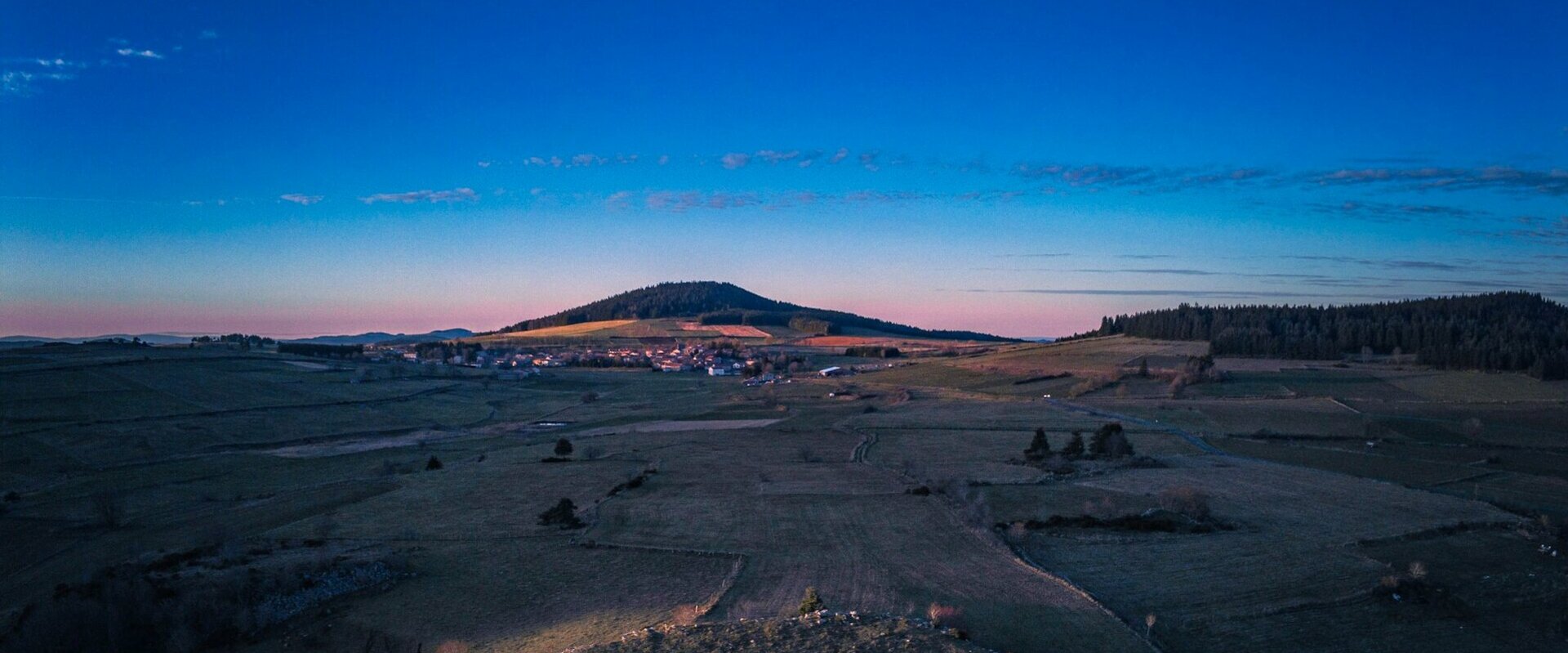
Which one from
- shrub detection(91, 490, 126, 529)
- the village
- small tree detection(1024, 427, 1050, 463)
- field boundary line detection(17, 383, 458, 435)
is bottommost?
shrub detection(91, 490, 126, 529)

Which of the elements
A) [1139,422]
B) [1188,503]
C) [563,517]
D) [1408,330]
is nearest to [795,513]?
[563,517]

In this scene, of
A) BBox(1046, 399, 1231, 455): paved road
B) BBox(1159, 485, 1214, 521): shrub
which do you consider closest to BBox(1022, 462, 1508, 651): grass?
BBox(1159, 485, 1214, 521): shrub

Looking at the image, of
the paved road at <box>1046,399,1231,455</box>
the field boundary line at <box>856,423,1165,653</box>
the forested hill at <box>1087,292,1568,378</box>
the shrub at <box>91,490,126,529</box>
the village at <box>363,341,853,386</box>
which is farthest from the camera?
the village at <box>363,341,853,386</box>

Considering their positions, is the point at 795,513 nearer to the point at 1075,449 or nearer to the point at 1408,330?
the point at 1075,449

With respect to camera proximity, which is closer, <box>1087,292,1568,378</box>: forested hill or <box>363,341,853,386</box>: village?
<box>1087,292,1568,378</box>: forested hill

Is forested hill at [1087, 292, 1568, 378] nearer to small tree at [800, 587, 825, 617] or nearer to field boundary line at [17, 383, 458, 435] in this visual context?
small tree at [800, 587, 825, 617]

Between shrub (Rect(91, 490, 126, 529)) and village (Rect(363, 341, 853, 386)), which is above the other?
village (Rect(363, 341, 853, 386))

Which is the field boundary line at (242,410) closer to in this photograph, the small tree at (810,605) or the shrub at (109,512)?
the shrub at (109,512)
